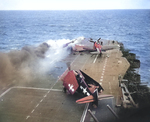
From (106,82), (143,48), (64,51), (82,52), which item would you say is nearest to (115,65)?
(106,82)

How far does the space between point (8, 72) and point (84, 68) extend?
55.6ft

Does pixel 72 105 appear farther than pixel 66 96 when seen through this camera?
No

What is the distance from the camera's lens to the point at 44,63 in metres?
42.5

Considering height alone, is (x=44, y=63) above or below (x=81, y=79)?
below

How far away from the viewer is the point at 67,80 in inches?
977

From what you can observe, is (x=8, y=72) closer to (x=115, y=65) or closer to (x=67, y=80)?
(x=67, y=80)

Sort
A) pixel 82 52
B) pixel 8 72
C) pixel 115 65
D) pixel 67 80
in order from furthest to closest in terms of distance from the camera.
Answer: pixel 82 52, pixel 115 65, pixel 8 72, pixel 67 80

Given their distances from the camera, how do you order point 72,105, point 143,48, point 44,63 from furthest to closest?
point 143,48, point 44,63, point 72,105

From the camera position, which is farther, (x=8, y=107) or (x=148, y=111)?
A: (x=8, y=107)

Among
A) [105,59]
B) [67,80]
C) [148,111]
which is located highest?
[148,111]

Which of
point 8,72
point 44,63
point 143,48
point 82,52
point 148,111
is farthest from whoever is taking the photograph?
point 143,48

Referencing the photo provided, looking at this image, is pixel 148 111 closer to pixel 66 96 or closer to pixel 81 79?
pixel 81 79

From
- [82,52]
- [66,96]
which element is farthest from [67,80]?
[82,52]

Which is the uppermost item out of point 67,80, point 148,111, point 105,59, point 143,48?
point 148,111
